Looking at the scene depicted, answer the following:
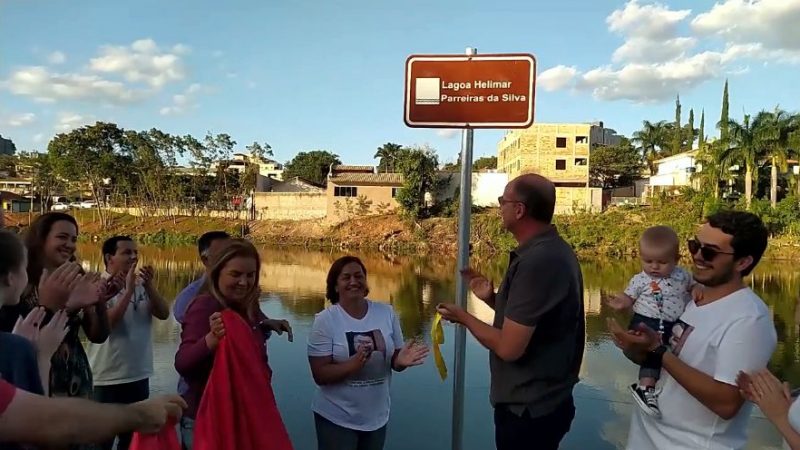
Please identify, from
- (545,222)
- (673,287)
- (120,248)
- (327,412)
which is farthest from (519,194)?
(120,248)

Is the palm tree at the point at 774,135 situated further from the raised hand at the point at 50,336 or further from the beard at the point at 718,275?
the raised hand at the point at 50,336

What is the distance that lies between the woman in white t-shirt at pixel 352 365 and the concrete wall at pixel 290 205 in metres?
37.4

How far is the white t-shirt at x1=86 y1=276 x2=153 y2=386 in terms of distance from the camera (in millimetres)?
3340

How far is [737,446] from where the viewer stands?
1.98 metres

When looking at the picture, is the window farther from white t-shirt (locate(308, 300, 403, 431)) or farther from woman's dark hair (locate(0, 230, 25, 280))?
woman's dark hair (locate(0, 230, 25, 280))

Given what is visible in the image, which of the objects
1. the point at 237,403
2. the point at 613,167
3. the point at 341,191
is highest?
the point at 613,167

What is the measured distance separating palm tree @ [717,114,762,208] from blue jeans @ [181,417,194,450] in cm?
3175

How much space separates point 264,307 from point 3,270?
10582 mm

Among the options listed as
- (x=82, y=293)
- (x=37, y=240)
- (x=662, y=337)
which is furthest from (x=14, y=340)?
(x=662, y=337)

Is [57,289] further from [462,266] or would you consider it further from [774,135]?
[774,135]

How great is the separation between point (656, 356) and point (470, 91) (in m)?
1.49

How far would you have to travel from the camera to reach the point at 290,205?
135 ft

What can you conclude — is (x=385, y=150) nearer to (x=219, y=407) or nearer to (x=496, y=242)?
(x=496, y=242)

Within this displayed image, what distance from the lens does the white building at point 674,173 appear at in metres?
34.4
